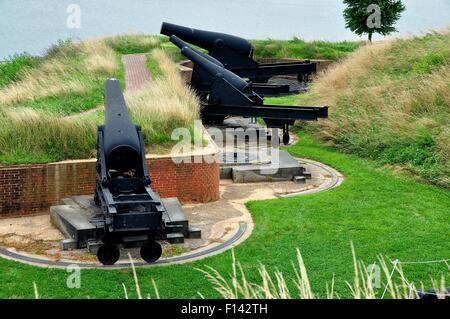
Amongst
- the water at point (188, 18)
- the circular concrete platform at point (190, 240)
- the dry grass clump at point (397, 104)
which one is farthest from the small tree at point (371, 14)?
the circular concrete platform at point (190, 240)

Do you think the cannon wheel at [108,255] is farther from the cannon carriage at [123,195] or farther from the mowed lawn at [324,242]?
the mowed lawn at [324,242]

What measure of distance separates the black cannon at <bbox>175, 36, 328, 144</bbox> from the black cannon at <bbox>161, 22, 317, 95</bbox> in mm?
1869

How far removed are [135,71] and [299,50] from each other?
10.4 meters

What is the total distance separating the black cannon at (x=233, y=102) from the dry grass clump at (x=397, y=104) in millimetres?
1229

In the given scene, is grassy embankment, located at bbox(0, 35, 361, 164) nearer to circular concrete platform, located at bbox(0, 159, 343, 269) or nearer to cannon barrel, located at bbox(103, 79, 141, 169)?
circular concrete platform, located at bbox(0, 159, 343, 269)

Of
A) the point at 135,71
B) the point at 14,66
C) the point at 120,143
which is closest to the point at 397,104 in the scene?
the point at 120,143

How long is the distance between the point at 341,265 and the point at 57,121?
5090mm

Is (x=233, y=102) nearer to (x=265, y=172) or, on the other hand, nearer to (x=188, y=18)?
(x=265, y=172)

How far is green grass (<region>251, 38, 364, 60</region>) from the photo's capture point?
28.1 meters

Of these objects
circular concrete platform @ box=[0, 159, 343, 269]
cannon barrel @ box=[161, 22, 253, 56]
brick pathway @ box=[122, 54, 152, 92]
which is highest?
cannon barrel @ box=[161, 22, 253, 56]

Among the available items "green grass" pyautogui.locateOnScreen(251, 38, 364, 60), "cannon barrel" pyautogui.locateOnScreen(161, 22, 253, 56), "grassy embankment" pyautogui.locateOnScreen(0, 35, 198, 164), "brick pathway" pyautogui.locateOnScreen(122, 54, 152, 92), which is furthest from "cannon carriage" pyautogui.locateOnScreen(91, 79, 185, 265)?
"green grass" pyautogui.locateOnScreen(251, 38, 364, 60)

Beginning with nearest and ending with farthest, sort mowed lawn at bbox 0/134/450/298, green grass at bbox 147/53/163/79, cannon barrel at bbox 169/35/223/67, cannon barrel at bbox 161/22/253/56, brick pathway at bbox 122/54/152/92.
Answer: mowed lawn at bbox 0/134/450/298 < cannon barrel at bbox 169/35/223/67 < brick pathway at bbox 122/54/152/92 < cannon barrel at bbox 161/22/253/56 < green grass at bbox 147/53/163/79

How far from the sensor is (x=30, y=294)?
649 cm

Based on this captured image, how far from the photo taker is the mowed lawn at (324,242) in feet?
22.0
